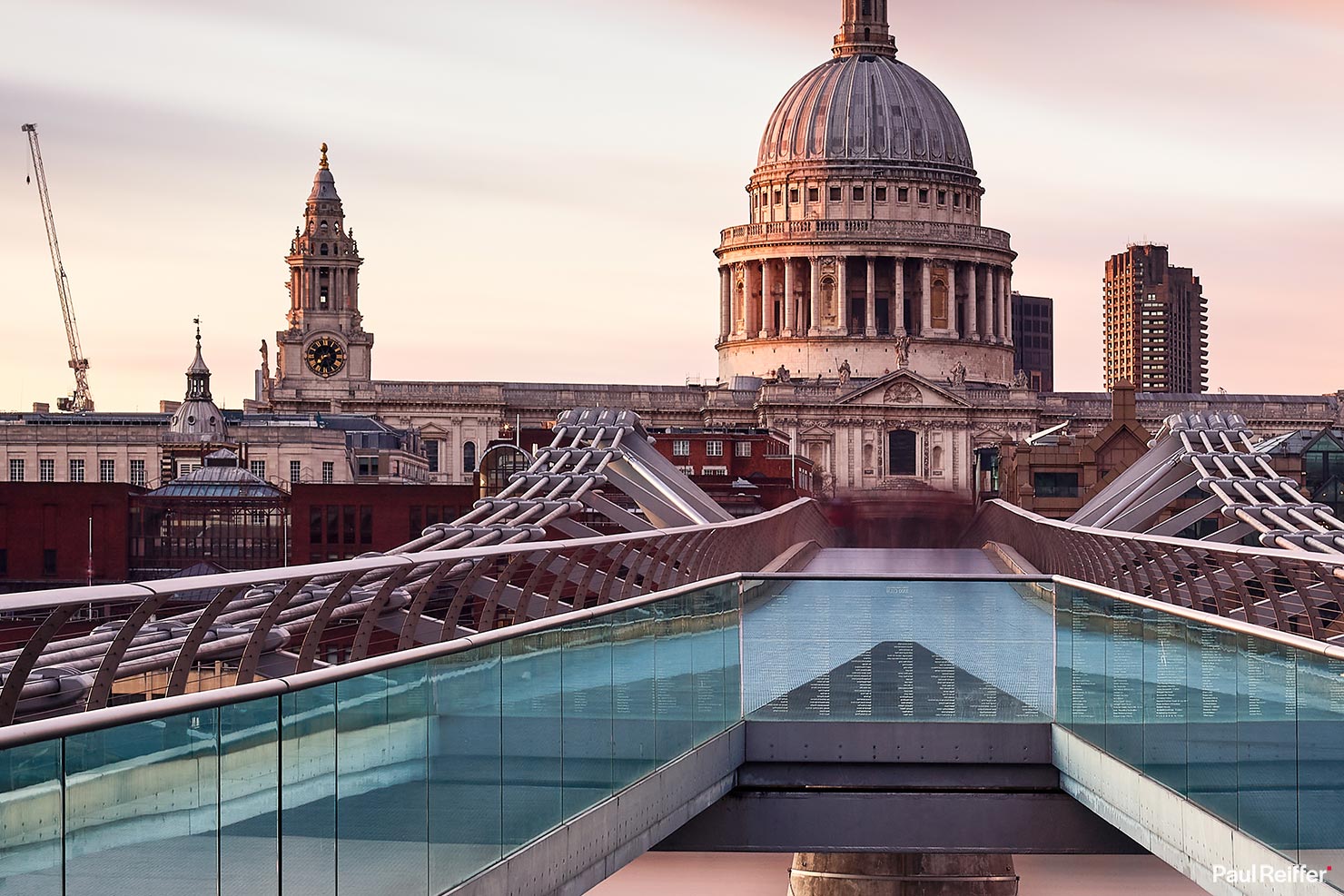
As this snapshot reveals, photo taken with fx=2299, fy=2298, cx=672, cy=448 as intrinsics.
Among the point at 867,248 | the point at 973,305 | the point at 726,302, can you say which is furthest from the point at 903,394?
the point at 726,302

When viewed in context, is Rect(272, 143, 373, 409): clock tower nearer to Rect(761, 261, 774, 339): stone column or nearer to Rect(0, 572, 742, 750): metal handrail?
Rect(761, 261, 774, 339): stone column

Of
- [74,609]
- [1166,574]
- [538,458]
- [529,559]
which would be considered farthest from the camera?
[538,458]

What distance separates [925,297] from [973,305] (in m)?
4.14

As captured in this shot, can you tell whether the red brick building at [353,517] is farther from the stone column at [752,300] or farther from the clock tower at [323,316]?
the stone column at [752,300]

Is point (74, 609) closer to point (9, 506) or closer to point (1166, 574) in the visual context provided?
point (1166, 574)

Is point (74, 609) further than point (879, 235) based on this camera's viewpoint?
No

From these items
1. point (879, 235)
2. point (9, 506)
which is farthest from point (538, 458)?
point (879, 235)

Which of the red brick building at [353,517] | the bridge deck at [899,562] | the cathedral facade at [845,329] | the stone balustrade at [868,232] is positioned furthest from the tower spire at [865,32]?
the bridge deck at [899,562]

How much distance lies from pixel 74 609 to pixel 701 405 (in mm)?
161810

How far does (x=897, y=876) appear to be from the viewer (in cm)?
2512

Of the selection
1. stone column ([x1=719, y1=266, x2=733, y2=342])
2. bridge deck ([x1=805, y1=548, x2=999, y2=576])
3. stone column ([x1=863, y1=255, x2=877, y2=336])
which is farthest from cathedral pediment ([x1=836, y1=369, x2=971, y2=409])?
bridge deck ([x1=805, y1=548, x2=999, y2=576])

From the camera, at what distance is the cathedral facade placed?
165 meters

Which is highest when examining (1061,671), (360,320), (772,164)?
(772,164)

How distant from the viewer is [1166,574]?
21750 millimetres
